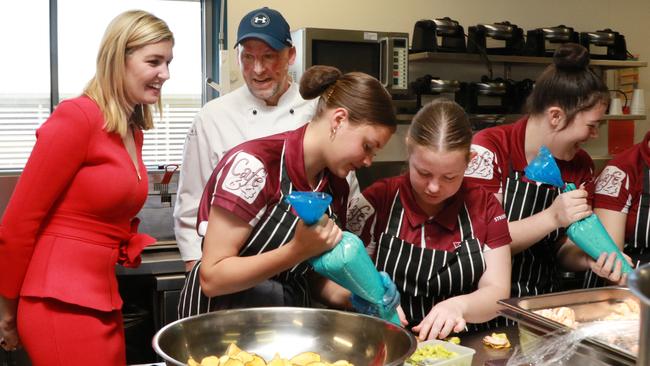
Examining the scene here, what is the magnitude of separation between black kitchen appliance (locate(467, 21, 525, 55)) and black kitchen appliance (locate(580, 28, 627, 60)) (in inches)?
17.9

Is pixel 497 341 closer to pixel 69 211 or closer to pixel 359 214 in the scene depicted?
pixel 359 214

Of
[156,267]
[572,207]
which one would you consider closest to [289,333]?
[572,207]

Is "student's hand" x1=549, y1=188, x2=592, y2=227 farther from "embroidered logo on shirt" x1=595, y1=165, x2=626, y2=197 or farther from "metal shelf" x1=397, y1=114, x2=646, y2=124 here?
"metal shelf" x1=397, y1=114, x2=646, y2=124

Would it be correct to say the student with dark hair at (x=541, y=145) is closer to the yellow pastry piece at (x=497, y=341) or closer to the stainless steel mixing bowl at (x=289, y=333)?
the yellow pastry piece at (x=497, y=341)

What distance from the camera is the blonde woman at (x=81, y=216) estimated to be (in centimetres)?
178

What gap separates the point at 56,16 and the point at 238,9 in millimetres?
968

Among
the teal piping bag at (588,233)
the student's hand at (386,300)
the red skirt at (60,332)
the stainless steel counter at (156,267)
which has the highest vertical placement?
the teal piping bag at (588,233)

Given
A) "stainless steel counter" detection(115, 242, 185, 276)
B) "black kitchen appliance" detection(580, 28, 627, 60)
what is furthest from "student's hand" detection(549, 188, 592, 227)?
"black kitchen appliance" detection(580, 28, 627, 60)

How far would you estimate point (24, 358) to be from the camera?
2.99 metres

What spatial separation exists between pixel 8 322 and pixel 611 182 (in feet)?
6.08

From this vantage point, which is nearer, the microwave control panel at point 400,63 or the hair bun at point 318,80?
the hair bun at point 318,80

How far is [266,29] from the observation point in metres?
2.34

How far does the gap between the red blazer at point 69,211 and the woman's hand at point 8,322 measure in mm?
52

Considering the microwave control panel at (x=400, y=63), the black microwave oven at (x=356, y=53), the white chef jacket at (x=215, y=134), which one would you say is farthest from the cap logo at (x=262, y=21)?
the microwave control panel at (x=400, y=63)
